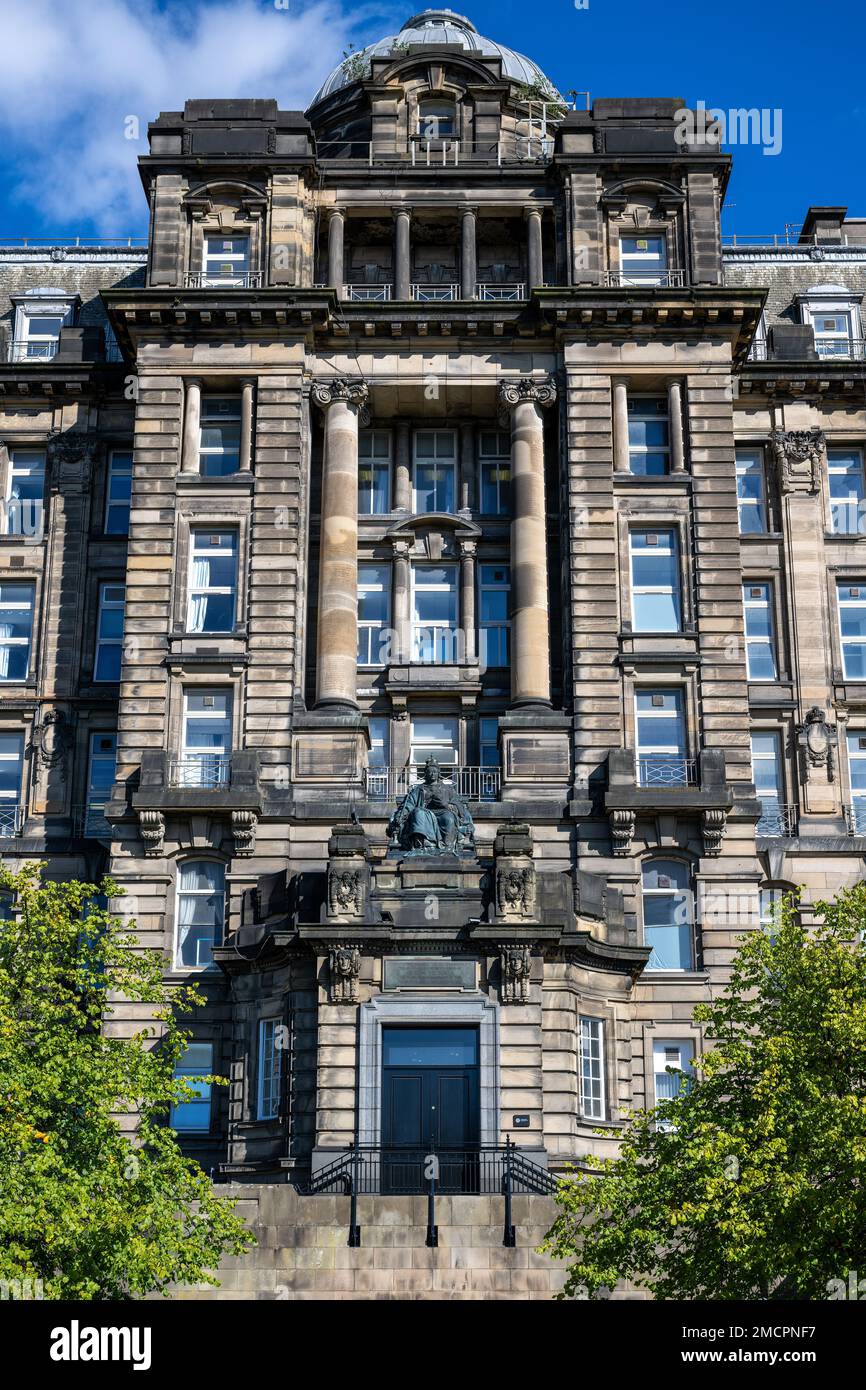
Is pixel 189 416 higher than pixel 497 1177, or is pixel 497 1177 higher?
pixel 189 416

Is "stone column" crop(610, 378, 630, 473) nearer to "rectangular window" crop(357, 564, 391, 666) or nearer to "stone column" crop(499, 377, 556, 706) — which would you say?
"stone column" crop(499, 377, 556, 706)

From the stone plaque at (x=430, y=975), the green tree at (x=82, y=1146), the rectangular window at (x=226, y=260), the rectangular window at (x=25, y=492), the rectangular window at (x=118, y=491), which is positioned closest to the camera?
the green tree at (x=82, y=1146)

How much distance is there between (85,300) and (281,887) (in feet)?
84.8

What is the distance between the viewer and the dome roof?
221 feet

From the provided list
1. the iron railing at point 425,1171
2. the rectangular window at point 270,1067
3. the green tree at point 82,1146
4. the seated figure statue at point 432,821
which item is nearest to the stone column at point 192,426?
the seated figure statue at point 432,821

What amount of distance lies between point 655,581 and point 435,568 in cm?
687

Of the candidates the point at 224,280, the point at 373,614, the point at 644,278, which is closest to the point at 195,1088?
the point at 373,614

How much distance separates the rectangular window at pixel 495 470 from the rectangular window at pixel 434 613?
2416mm

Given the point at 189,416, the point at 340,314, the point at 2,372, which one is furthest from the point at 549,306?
the point at 2,372

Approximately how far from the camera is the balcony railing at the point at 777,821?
193ft

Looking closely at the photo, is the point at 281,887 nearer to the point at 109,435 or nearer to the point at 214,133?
the point at 109,435

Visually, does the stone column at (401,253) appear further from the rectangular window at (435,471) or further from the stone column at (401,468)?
the rectangular window at (435,471)

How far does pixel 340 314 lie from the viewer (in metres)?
58.3
